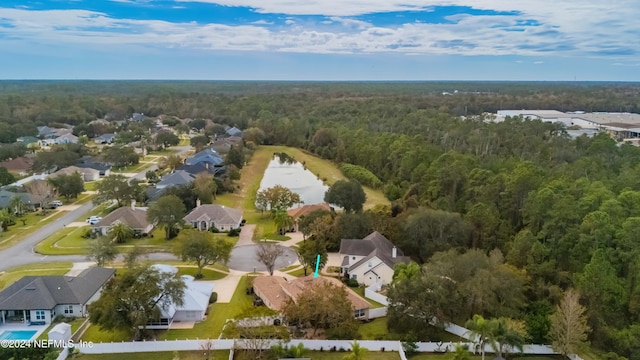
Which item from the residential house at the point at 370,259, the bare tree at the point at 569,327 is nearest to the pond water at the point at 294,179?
the residential house at the point at 370,259

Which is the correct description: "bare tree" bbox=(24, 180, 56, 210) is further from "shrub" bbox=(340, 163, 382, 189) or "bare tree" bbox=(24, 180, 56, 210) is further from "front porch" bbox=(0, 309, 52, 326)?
"shrub" bbox=(340, 163, 382, 189)

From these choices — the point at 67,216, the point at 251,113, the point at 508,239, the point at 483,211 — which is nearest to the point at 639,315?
the point at 508,239

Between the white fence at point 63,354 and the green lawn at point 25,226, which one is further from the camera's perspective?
the green lawn at point 25,226

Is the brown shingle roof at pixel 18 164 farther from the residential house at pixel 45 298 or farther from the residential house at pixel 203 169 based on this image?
the residential house at pixel 45 298

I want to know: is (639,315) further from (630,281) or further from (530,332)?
(530,332)

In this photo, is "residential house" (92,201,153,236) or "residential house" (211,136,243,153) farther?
"residential house" (211,136,243,153)

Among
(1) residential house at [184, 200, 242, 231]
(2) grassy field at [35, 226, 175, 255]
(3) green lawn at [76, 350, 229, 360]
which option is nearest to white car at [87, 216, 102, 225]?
(2) grassy field at [35, 226, 175, 255]

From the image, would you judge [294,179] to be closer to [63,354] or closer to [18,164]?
[18,164]

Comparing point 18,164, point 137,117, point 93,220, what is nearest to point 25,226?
point 93,220
